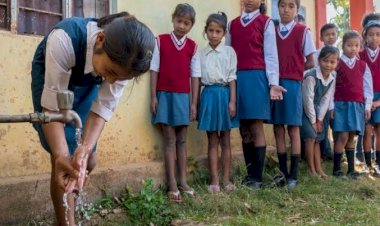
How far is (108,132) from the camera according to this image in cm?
343

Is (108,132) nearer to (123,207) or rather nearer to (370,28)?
(123,207)

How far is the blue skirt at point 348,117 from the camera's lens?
4.57m

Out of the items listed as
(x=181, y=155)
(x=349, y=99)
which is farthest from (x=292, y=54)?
(x=181, y=155)

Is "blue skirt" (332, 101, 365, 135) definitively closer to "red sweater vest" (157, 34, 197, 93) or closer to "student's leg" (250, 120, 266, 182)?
"student's leg" (250, 120, 266, 182)

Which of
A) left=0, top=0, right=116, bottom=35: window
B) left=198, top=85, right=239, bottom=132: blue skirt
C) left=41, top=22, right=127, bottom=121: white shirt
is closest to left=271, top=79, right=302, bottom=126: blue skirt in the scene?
left=198, top=85, right=239, bottom=132: blue skirt

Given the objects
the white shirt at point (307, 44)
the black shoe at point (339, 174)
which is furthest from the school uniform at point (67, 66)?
the black shoe at point (339, 174)

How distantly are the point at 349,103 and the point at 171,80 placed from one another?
1.88m

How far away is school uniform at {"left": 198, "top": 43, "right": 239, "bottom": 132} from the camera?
382cm

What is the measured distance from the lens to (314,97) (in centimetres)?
447

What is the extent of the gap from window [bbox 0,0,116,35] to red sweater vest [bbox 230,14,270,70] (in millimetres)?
1179

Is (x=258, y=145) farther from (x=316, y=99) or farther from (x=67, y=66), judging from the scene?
(x=67, y=66)

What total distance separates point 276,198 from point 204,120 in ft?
2.64

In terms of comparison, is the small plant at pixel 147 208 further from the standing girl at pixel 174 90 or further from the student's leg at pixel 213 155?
the student's leg at pixel 213 155

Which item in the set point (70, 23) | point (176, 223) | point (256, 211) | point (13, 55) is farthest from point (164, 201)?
point (70, 23)
